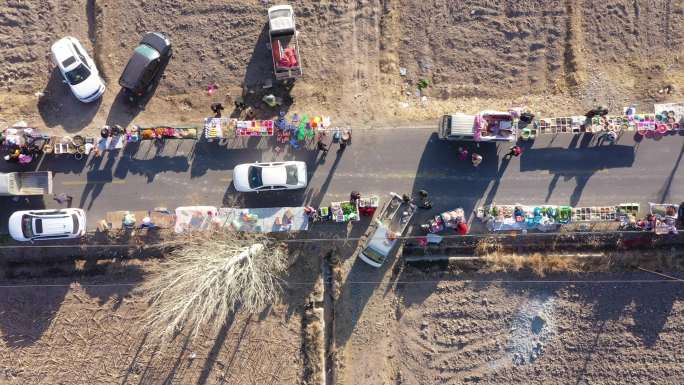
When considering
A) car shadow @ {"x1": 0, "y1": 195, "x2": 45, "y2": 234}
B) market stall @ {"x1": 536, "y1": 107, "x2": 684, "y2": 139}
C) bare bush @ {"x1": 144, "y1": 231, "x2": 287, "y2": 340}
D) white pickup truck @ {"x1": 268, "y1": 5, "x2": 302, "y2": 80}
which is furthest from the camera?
car shadow @ {"x1": 0, "y1": 195, "x2": 45, "y2": 234}

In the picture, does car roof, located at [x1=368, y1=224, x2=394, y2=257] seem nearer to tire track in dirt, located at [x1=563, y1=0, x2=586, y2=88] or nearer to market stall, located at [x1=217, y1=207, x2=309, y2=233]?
market stall, located at [x1=217, y1=207, x2=309, y2=233]

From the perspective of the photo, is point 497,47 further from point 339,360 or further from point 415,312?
point 339,360

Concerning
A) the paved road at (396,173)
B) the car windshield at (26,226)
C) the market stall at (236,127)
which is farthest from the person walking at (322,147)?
the car windshield at (26,226)

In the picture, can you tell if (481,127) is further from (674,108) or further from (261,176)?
(261,176)

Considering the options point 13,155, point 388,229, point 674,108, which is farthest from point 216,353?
point 674,108

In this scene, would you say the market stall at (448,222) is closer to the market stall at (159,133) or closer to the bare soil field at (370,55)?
the bare soil field at (370,55)

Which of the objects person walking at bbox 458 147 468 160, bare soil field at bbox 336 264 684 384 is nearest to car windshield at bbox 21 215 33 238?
bare soil field at bbox 336 264 684 384
